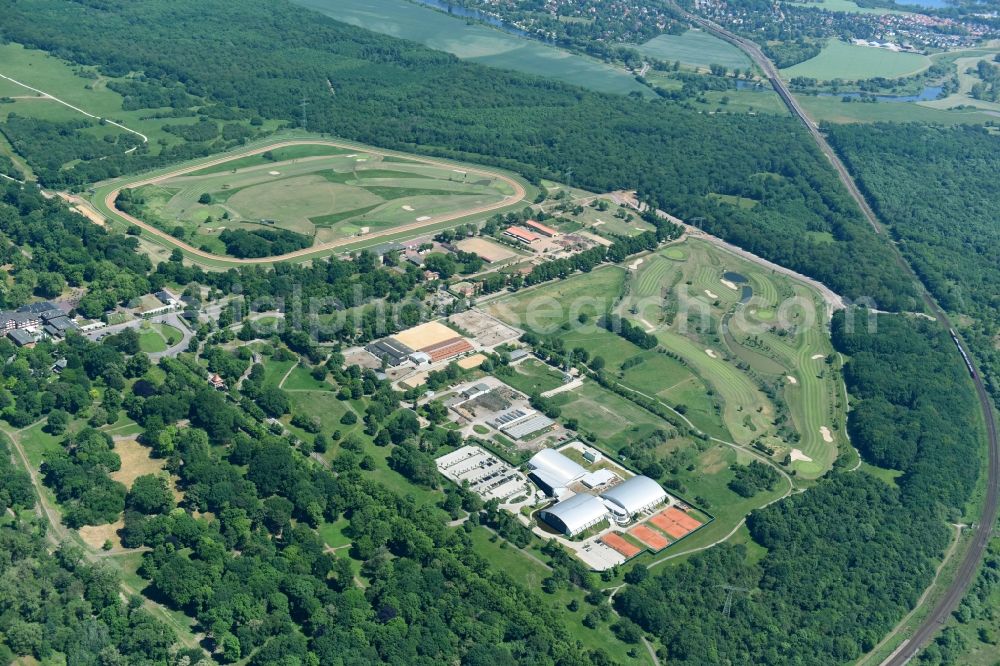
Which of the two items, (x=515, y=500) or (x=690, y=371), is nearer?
(x=515, y=500)

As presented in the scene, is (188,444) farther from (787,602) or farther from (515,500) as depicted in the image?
(787,602)

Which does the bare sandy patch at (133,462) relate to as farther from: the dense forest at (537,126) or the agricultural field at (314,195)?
the dense forest at (537,126)

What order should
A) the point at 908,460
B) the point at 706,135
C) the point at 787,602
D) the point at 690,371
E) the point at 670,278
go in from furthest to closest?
the point at 706,135
the point at 670,278
the point at 690,371
the point at 908,460
the point at 787,602

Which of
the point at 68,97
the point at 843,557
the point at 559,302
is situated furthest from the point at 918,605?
the point at 68,97

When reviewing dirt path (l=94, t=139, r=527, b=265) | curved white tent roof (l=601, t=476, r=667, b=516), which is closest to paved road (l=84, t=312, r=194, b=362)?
dirt path (l=94, t=139, r=527, b=265)

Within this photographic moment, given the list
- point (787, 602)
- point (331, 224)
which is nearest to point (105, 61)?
point (331, 224)

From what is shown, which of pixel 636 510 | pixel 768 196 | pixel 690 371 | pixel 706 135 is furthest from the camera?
pixel 706 135
